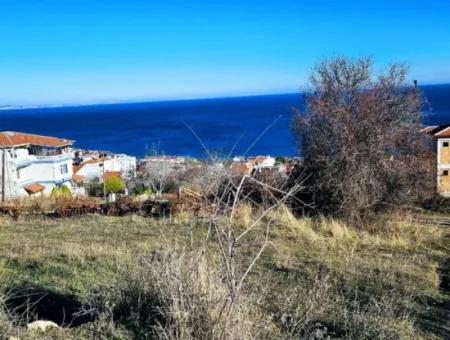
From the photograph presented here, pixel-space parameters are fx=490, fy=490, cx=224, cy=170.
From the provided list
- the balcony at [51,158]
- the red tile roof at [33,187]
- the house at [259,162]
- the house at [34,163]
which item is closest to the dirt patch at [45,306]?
the house at [259,162]

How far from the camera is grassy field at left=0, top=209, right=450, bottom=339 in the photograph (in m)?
4.00

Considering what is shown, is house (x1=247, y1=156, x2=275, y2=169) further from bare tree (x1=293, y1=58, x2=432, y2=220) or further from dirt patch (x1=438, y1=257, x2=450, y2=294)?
dirt patch (x1=438, y1=257, x2=450, y2=294)

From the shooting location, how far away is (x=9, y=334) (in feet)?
12.0

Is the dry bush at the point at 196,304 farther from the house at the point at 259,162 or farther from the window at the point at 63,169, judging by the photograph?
the window at the point at 63,169

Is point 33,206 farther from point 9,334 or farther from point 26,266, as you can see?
point 9,334

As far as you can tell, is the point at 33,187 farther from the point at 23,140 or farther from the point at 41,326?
the point at 41,326

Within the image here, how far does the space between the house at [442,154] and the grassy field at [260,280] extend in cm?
1092

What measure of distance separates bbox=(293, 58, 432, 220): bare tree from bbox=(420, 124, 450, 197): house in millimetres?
8147

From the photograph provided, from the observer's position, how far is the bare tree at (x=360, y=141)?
1123cm

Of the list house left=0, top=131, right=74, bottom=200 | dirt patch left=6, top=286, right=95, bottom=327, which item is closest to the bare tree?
dirt patch left=6, top=286, right=95, bottom=327

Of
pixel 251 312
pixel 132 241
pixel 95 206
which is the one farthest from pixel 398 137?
pixel 251 312

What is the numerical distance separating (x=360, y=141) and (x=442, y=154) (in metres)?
12.2

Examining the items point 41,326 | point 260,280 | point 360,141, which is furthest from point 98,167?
point 41,326

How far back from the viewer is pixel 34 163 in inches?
1665
